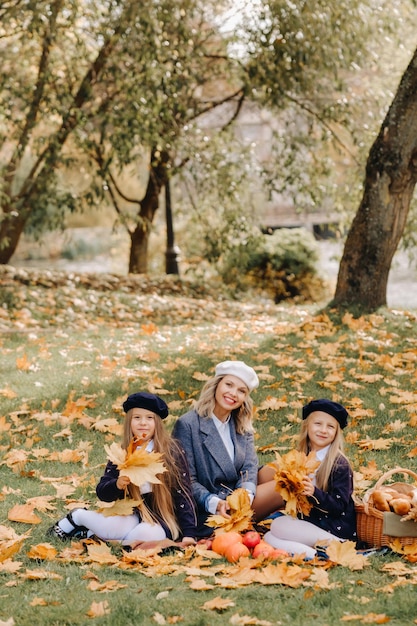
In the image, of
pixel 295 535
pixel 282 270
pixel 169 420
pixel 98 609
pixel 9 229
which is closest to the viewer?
pixel 98 609

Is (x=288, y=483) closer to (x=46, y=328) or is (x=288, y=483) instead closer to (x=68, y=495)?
(x=68, y=495)

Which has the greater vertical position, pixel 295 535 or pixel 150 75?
pixel 150 75

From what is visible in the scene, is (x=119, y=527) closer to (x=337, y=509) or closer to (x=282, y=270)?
(x=337, y=509)

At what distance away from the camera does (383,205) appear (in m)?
9.75

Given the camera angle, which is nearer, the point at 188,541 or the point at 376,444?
the point at 188,541

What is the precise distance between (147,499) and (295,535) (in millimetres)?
779

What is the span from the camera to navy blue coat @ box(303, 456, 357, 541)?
13.5 ft

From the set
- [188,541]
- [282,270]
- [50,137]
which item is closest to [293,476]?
[188,541]

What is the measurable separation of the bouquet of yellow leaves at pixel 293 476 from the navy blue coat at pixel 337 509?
0.12m

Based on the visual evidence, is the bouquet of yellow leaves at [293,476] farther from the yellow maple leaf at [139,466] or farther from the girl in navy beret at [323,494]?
the yellow maple leaf at [139,466]

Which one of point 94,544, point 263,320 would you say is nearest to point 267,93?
point 263,320

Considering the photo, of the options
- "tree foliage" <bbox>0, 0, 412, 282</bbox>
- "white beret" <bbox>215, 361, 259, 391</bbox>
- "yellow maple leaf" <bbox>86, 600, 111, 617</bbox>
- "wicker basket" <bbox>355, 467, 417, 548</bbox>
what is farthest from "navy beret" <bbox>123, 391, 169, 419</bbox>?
"tree foliage" <bbox>0, 0, 412, 282</bbox>

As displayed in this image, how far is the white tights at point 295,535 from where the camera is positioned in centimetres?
398

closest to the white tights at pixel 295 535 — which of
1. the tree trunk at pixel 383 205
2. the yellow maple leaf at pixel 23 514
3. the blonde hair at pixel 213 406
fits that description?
the blonde hair at pixel 213 406
